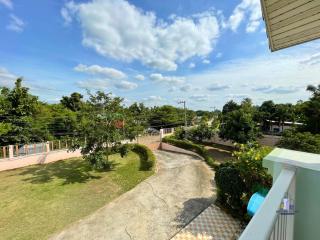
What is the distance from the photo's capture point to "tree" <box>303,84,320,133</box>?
1167 cm

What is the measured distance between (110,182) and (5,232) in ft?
14.5

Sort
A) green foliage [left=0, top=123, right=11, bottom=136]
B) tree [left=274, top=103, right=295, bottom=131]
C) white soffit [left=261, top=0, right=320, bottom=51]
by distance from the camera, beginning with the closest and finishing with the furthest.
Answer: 1. white soffit [left=261, top=0, right=320, bottom=51]
2. green foliage [left=0, top=123, right=11, bottom=136]
3. tree [left=274, top=103, right=295, bottom=131]

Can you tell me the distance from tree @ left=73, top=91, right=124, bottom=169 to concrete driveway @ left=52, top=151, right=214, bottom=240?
9.26 ft

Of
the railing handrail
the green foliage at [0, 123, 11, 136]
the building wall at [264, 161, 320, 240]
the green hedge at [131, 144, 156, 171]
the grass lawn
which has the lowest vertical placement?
the grass lawn

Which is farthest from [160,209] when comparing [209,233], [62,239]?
[62,239]

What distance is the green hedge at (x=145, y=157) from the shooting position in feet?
38.4

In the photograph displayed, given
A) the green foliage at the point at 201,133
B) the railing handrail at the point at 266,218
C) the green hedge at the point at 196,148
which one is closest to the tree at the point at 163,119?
the green foliage at the point at 201,133

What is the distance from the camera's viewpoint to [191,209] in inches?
280

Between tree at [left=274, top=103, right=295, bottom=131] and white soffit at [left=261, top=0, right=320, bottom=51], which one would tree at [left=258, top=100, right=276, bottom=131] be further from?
white soffit at [left=261, top=0, right=320, bottom=51]

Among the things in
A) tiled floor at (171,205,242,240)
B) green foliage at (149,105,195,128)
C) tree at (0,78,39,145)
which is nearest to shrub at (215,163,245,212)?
tiled floor at (171,205,242,240)

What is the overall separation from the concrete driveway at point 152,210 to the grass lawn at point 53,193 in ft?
1.84

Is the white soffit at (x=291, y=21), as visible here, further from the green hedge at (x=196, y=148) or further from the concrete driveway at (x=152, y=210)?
the green hedge at (x=196, y=148)

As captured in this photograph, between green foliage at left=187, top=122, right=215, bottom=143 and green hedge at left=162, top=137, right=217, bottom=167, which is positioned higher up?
green foliage at left=187, top=122, right=215, bottom=143

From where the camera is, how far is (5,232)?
6.11m
